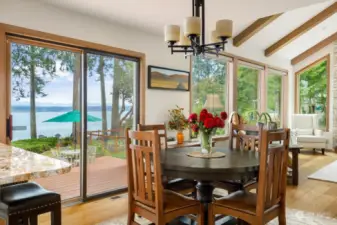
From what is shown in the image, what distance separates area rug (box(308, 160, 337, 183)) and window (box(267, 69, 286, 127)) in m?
2.14

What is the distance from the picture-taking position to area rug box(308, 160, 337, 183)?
194 inches

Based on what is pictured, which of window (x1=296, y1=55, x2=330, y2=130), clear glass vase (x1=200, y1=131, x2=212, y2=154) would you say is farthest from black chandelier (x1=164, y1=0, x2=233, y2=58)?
window (x1=296, y1=55, x2=330, y2=130)

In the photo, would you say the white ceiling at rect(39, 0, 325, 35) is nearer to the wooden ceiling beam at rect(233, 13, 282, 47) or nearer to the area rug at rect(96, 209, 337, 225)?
the wooden ceiling beam at rect(233, 13, 282, 47)

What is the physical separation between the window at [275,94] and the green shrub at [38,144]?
5834 millimetres

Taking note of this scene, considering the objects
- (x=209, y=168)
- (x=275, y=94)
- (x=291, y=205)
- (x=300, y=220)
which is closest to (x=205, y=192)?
(x=209, y=168)

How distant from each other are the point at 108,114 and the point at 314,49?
21.7 feet

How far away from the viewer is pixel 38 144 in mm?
3424

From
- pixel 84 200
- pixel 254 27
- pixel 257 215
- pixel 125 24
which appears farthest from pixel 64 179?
pixel 254 27

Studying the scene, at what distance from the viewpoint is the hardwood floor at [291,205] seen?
316cm

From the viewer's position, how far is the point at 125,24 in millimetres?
4059

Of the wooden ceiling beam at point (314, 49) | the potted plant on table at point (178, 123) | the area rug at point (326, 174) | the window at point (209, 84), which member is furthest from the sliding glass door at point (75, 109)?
the wooden ceiling beam at point (314, 49)

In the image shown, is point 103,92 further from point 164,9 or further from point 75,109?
point 164,9

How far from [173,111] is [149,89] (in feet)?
1.94

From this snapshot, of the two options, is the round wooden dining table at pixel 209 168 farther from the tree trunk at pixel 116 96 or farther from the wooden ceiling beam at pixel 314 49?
the wooden ceiling beam at pixel 314 49
